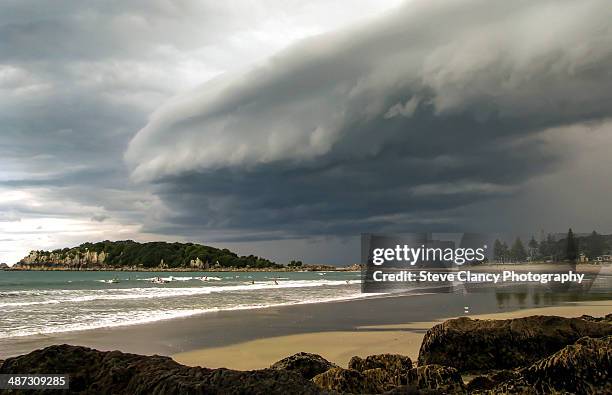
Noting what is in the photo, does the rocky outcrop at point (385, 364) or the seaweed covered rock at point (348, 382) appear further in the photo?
the rocky outcrop at point (385, 364)

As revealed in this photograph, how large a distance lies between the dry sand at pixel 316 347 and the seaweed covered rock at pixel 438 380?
493 centimetres

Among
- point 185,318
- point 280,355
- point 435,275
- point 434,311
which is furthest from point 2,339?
point 435,275

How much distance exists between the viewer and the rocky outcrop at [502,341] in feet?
29.9

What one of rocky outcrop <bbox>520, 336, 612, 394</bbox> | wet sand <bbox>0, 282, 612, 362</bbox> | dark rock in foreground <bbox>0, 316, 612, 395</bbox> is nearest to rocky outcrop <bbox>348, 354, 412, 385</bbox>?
dark rock in foreground <bbox>0, 316, 612, 395</bbox>

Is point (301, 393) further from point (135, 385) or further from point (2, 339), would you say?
point (2, 339)

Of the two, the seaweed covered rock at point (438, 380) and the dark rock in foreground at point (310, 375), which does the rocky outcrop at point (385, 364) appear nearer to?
the dark rock in foreground at point (310, 375)

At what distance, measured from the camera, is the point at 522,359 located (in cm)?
903

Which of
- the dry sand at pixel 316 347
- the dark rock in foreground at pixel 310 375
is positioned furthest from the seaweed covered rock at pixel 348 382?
the dry sand at pixel 316 347

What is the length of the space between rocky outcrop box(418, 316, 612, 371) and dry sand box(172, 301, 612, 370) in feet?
8.06

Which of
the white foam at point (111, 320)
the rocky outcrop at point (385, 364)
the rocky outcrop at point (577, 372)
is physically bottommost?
the white foam at point (111, 320)

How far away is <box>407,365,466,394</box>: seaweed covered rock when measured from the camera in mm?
6500

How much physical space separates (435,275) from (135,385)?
66.2 m

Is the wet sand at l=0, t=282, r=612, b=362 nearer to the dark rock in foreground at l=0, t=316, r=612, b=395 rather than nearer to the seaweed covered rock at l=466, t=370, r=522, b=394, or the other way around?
the dark rock in foreground at l=0, t=316, r=612, b=395

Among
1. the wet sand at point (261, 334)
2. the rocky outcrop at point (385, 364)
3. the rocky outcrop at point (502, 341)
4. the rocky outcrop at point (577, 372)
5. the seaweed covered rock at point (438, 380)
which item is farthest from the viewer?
the wet sand at point (261, 334)
